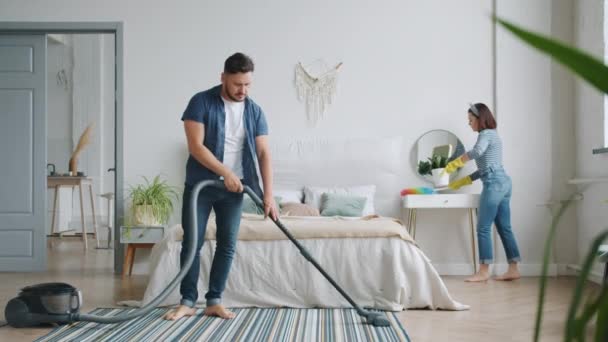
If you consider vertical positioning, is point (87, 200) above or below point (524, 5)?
below

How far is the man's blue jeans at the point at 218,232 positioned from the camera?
348cm

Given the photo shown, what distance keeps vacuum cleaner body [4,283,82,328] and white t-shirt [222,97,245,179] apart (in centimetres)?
97

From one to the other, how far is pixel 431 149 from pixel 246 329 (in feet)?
9.65

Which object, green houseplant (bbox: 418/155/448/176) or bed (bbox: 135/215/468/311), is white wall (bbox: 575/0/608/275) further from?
bed (bbox: 135/215/468/311)

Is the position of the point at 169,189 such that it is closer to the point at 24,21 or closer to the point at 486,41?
the point at 24,21

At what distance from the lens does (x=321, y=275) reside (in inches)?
155

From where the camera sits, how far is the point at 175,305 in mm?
4012

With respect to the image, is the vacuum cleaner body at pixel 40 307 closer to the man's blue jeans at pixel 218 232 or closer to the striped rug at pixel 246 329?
the striped rug at pixel 246 329

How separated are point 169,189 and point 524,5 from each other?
10.7 feet

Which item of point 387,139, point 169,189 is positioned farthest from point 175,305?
point 387,139

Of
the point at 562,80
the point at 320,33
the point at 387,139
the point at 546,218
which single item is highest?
the point at 320,33

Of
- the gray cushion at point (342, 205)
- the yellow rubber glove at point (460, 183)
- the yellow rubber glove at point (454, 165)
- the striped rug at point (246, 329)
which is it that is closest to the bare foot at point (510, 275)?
the yellow rubber glove at point (460, 183)

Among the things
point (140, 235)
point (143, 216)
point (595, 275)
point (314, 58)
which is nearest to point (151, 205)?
point (143, 216)

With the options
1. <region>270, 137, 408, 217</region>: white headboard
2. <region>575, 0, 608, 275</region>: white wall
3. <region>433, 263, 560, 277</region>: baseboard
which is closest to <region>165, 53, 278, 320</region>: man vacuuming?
<region>270, 137, 408, 217</region>: white headboard
